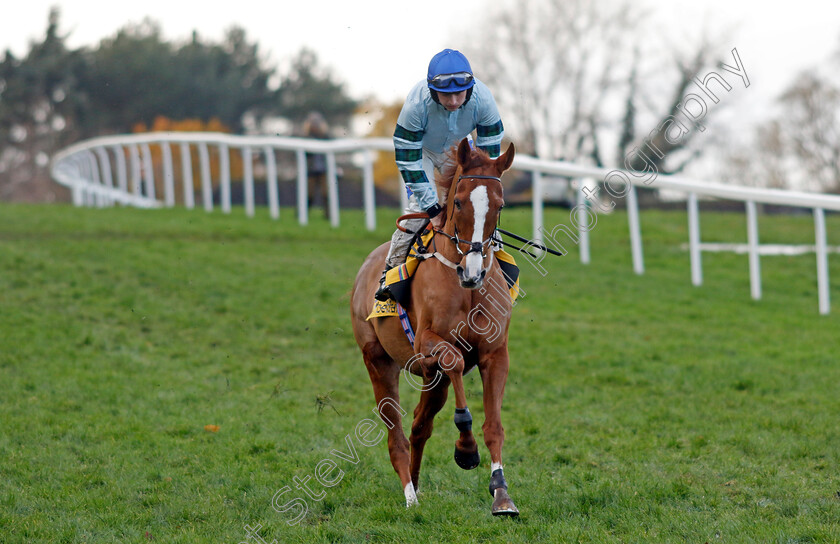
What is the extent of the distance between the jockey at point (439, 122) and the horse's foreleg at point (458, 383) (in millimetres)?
662

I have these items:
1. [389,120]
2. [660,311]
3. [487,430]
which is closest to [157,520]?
[487,430]

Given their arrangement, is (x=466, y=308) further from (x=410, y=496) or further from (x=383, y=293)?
(x=410, y=496)

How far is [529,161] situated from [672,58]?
62.6ft

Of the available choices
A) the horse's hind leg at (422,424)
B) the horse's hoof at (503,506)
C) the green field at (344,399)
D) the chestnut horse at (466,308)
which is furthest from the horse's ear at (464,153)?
the green field at (344,399)

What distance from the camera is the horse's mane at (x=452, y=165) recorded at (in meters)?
4.71

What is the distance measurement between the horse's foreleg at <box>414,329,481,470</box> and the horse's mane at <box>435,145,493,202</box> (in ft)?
2.85

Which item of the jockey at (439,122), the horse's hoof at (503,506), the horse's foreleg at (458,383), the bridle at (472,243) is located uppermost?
the jockey at (439,122)

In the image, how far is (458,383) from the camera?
4.72 m

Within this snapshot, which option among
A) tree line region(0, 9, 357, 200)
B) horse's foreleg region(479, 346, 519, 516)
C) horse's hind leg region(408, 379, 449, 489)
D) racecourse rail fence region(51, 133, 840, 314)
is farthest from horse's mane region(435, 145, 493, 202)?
tree line region(0, 9, 357, 200)

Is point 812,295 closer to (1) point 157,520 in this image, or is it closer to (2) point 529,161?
(2) point 529,161

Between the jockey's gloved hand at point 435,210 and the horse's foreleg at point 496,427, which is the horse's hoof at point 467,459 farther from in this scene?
the jockey's gloved hand at point 435,210

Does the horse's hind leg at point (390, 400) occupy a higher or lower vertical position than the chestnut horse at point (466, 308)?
lower

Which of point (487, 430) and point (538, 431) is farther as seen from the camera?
point (538, 431)

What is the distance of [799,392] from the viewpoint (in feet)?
26.1
